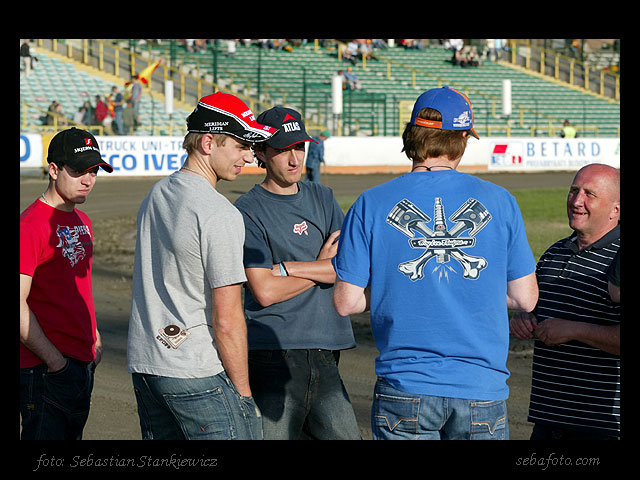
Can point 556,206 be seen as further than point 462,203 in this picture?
Yes

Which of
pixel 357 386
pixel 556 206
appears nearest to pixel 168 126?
pixel 556 206

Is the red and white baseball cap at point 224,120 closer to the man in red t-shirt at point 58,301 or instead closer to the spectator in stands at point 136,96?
the man in red t-shirt at point 58,301

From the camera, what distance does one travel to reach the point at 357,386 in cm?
737

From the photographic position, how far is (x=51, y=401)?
161 inches

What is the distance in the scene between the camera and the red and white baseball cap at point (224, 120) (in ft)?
11.8

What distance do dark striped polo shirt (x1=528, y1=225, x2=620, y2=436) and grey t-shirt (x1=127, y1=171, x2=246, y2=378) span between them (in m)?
1.64

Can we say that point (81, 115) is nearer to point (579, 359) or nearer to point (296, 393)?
point (296, 393)

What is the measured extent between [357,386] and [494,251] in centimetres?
424

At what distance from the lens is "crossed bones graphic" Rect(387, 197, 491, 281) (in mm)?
3275

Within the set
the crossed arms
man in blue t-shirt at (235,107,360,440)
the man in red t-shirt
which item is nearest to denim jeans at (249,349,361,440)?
man in blue t-shirt at (235,107,360,440)

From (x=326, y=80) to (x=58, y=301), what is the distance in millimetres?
36963

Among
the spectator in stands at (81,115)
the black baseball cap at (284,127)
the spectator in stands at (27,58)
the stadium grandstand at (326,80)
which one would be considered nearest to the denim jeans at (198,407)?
the black baseball cap at (284,127)

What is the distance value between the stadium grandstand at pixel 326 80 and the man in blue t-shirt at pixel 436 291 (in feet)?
92.1

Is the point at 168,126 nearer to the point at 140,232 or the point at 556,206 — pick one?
the point at 556,206
